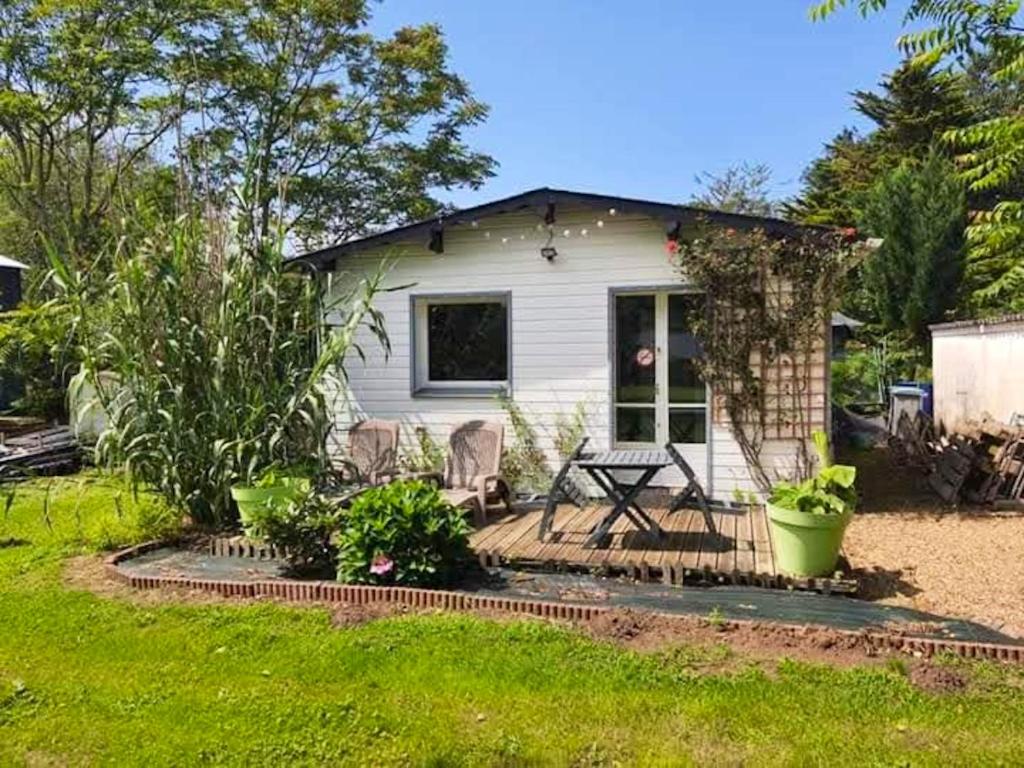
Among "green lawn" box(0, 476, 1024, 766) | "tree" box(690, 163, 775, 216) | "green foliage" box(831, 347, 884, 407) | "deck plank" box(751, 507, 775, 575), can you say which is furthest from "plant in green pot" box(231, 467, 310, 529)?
"tree" box(690, 163, 775, 216)

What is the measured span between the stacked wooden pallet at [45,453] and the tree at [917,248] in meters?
17.2

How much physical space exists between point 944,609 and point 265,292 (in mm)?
5102

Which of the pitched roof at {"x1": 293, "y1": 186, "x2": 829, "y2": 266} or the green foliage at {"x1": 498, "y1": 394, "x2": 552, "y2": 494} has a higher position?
the pitched roof at {"x1": 293, "y1": 186, "x2": 829, "y2": 266}

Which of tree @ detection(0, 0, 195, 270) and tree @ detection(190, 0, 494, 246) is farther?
tree @ detection(190, 0, 494, 246)

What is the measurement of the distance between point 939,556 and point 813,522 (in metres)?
1.55

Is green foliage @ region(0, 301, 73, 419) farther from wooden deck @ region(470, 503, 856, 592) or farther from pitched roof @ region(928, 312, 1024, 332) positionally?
pitched roof @ region(928, 312, 1024, 332)

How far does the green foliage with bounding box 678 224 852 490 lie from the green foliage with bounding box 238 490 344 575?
3.84m

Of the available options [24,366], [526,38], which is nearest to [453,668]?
[526,38]

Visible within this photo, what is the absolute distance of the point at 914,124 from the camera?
22.4m

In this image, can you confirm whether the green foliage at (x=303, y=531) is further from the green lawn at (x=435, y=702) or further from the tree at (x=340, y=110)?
the tree at (x=340, y=110)

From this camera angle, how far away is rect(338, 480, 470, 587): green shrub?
14.8 feet

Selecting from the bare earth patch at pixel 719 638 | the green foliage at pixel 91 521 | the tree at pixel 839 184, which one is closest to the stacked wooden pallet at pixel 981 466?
the bare earth patch at pixel 719 638

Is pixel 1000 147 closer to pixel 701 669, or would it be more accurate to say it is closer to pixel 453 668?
pixel 701 669

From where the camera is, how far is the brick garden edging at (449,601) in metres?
3.50
